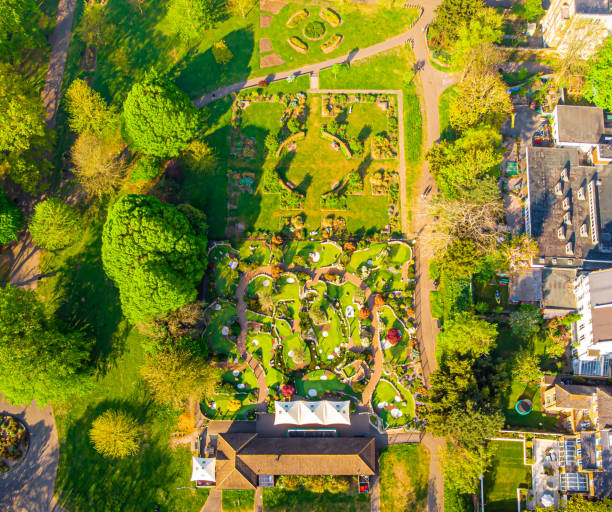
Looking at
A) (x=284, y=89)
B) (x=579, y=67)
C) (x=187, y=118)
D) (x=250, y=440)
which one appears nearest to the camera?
(x=250, y=440)

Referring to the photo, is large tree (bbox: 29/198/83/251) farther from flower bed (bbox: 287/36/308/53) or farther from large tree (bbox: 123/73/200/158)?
flower bed (bbox: 287/36/308/53)

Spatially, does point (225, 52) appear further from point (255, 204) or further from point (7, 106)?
point (7, 106)

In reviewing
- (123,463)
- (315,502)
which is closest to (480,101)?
(315,502)

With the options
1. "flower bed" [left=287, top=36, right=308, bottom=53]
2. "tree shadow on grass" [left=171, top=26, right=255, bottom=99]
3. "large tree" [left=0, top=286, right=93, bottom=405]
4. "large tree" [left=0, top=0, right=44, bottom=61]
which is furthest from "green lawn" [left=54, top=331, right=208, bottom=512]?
"flower bed" [left=287, top=36, right=308, bottom=53]

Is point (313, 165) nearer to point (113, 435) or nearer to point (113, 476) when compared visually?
point (113, 435)

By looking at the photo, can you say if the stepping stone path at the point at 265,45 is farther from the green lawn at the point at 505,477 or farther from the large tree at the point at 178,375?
the green lawn at the point at 505,477

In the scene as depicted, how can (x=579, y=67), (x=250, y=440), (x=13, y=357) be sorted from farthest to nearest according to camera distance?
(x=579, y=67), (x=250, y=440), (x=13, y=357)

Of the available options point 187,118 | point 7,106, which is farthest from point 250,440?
point 7,106

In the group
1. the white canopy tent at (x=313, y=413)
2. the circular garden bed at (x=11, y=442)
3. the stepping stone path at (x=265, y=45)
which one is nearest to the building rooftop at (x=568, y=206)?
the white canopy tent at (x=313, y=413)
